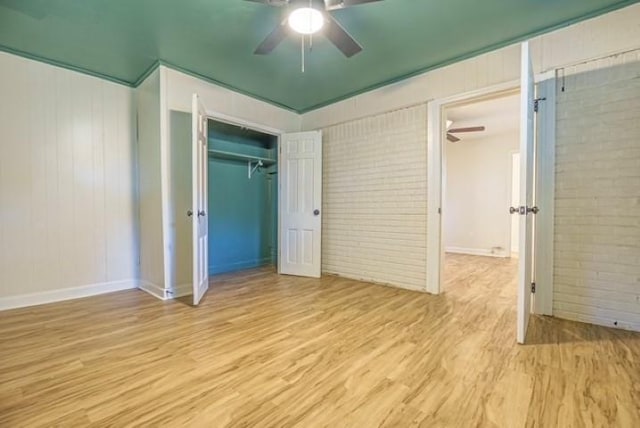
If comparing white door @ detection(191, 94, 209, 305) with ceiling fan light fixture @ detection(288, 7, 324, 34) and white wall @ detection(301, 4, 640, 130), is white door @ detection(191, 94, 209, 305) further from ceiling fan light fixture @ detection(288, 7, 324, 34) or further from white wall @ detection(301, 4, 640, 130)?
white wall @ detection(301, 4, 640, 130)

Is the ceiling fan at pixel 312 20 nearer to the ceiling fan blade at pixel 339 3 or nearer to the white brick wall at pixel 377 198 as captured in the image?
the ceiling fan blade at pixel 339 3

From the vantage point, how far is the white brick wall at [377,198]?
3430 millimetres

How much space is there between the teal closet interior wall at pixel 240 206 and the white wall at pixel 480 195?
3661 millimetres

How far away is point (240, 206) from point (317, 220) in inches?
59.9

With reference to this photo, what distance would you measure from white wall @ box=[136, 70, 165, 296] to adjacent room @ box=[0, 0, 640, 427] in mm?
42

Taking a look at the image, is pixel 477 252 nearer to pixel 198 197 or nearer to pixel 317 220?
pixel 317 220

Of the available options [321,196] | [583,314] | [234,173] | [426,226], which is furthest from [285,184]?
[583,314]

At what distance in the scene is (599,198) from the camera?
2391 mm

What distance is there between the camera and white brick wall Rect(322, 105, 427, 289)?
3430 mm

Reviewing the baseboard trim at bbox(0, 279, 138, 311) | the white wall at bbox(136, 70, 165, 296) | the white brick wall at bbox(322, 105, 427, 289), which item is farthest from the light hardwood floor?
the white brick wall at bbox(322, 105, 427, 289)

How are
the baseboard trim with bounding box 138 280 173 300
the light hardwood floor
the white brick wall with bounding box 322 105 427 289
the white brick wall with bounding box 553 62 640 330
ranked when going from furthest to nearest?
the white brick wall with bounding box 322 105 427 289 < the baseboard trim with bounding box 138 280 173 300 < the white brick wall with bounding box 553 62 640 330 < the light hardwood floor

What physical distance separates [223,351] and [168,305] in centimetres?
134

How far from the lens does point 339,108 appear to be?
13.8 ft

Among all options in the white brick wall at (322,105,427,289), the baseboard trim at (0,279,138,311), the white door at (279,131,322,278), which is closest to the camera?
the baseboard trim at (0,279,138,311)
